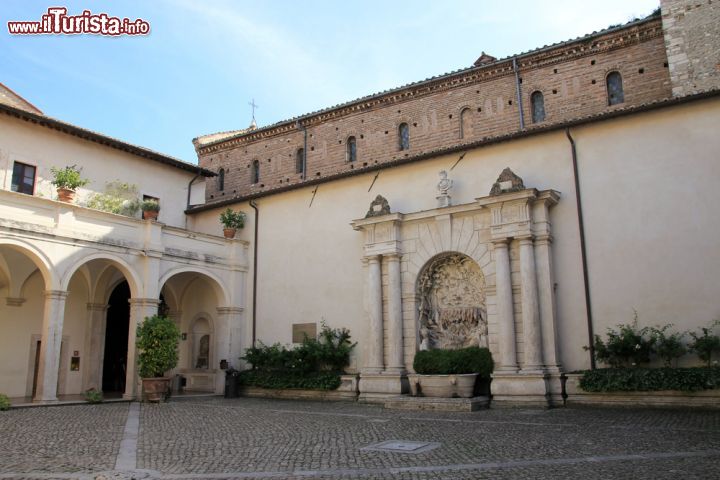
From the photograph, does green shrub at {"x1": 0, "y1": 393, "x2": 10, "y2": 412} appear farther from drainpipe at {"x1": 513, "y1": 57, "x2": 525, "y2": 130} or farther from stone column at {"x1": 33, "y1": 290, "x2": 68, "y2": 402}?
drainpipe at {"x1": 513, "y1": 57, "x2": 525, "y2": 130}

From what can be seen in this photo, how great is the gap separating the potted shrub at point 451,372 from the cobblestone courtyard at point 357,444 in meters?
1.27

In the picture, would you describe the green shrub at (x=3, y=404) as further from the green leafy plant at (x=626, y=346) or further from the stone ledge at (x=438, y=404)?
the green leafy plant at (x=626, y=346)

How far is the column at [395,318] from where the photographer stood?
15.4 meters

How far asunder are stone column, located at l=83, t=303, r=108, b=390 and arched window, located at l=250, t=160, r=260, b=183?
377 inches

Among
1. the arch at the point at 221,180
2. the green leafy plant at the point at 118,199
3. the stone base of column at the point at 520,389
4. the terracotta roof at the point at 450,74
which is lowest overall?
the stone base of column at the point at 520,389

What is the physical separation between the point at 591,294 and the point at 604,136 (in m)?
3.67

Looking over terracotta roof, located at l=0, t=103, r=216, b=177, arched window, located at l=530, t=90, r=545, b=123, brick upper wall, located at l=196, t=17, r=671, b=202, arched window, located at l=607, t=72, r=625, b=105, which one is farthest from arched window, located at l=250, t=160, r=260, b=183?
arched window, located at l=607, t=72, r=625, b=105

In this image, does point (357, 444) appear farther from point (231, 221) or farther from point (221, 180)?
point (221, 180)

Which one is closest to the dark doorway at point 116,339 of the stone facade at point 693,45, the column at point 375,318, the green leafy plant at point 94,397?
the green leafy plant at point 94,397

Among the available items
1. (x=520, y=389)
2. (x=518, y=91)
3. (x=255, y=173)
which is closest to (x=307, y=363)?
(x=520, y=389)

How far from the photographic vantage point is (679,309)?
12289 mm

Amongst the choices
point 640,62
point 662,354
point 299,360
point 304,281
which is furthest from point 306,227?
point 640,62

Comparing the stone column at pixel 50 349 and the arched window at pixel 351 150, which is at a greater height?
the arched window at pixel 351 150

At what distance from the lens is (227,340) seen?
732 inches
